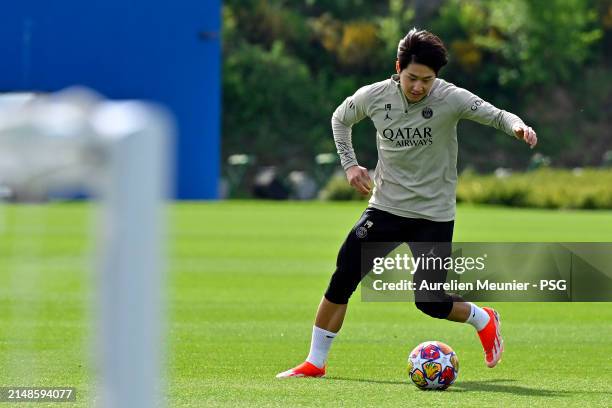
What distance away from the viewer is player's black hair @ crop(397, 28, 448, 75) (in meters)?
7.02

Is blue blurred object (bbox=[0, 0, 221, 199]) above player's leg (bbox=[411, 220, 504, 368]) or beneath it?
above

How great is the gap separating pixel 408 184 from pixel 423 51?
82cm

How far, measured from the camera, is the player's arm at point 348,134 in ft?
24.6

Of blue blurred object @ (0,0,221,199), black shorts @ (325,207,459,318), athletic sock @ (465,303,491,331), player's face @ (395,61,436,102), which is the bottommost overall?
athletic sock @ (465,303,491,331)

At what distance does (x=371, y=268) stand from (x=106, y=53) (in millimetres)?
41895

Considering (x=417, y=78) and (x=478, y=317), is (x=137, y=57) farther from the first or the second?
(x=417, y=78)

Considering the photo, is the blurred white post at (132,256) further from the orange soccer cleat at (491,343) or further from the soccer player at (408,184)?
the orange soccer cleat at (491,343)

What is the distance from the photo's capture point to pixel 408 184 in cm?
750

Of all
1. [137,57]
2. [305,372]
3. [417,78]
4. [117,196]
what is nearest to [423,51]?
[417,78]

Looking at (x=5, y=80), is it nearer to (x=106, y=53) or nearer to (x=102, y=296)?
(x=106, y=53)

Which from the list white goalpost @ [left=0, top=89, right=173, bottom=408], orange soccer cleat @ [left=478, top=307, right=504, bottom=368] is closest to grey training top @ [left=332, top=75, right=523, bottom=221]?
orange soccer cleat @ [left=478, top=307, right=504, bottom=368]

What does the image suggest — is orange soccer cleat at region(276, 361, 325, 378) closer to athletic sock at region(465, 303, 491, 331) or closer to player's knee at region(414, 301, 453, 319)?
player's knee at region(414, 301, 453, 319)

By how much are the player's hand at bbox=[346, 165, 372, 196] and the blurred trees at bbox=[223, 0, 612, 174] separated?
4786cm

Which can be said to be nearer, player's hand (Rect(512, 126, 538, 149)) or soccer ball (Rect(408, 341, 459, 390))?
player's hand (Rect(512, 126, 538, 149))
